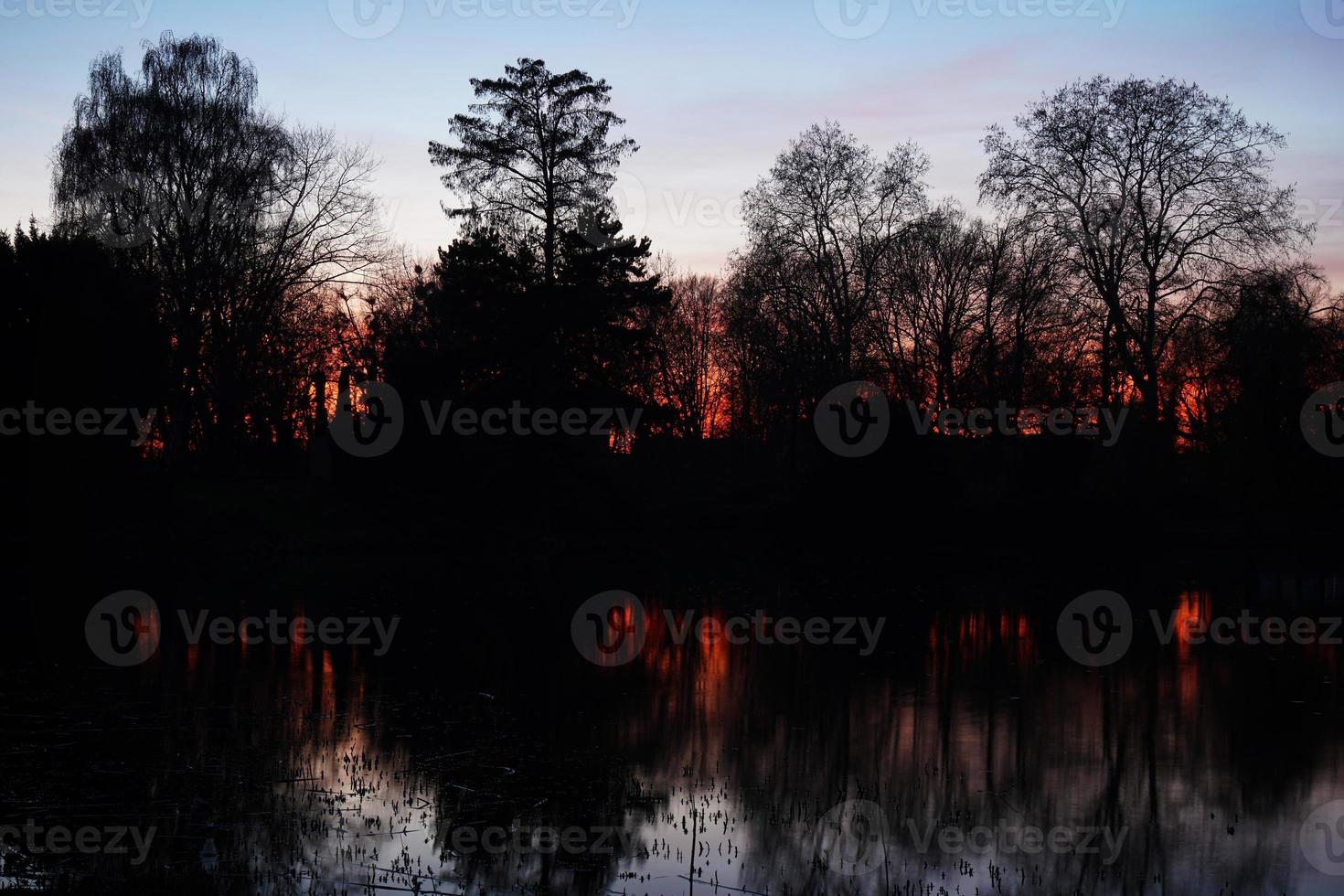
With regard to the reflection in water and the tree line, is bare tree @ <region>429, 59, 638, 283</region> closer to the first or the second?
the tree line

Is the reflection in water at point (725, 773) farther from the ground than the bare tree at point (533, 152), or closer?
closer

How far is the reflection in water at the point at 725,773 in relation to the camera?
9273mm

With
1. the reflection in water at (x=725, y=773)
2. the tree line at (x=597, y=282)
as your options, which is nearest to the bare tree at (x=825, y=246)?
the tree line at (x=597, y=282)

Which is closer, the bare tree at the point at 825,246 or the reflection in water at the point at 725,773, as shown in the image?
the reflection in water at the point at 725,773

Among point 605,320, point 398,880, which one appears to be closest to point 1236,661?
point 398,880

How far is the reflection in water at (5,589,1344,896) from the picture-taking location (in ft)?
30.4

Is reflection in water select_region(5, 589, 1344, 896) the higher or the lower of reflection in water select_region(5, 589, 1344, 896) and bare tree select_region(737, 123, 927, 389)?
the lower

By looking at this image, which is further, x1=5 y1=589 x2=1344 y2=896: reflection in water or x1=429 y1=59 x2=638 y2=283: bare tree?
x1=429 y1=59 x2=638 y2=283: bare tree

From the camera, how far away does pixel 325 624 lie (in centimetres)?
2303

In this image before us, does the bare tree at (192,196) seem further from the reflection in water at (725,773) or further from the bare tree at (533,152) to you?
the reflection in water at (725,773)

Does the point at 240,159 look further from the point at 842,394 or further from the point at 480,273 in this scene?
the point at 842,394

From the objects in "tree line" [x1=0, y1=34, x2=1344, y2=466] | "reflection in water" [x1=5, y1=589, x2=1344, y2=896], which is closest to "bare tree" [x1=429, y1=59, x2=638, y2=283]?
"tree line" [x1=0, y1=34, x2=1344, y2=466]

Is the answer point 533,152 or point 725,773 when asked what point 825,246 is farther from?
point 725,773

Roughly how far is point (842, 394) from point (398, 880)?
35877 millimetres
